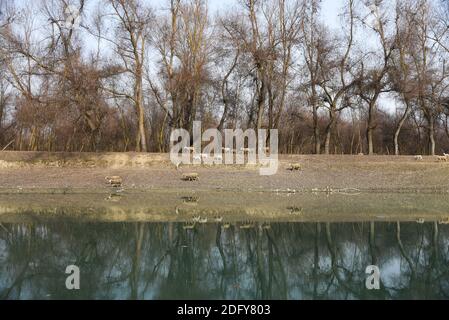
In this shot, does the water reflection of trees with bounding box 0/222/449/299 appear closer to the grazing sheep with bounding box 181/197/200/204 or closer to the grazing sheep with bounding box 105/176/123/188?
the grazing sheep with bounding box 181/197/200/204

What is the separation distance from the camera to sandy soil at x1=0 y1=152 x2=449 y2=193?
28641mm

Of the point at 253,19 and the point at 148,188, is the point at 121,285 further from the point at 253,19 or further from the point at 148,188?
the point at 253,19

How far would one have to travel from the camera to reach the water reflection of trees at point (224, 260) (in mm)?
9445

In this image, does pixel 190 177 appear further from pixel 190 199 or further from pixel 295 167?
pixel 295 167

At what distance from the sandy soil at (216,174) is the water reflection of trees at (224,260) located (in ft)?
38.9

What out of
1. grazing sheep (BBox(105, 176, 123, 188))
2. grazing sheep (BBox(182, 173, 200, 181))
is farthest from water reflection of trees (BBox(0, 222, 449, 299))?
grazing sheep (BBox(182, 173, 200, 181))

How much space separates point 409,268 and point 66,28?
111ft

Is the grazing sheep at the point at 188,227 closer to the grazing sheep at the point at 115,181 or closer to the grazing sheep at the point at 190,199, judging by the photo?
the grazing sheep at the point at 190,199

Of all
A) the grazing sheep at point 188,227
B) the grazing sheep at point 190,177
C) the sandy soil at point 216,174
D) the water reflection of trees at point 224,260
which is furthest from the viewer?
the grazing sheep at point 190,177

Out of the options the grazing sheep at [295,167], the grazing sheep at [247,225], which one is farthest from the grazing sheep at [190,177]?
the grazing sheep at [247,225]

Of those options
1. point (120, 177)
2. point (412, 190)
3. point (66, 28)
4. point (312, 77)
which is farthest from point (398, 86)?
point (66, 28)

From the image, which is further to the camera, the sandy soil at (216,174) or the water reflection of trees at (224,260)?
the sandy soil at (216,174)

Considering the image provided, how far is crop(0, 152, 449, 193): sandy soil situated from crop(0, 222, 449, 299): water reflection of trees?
467 inches

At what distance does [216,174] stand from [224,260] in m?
19.1
